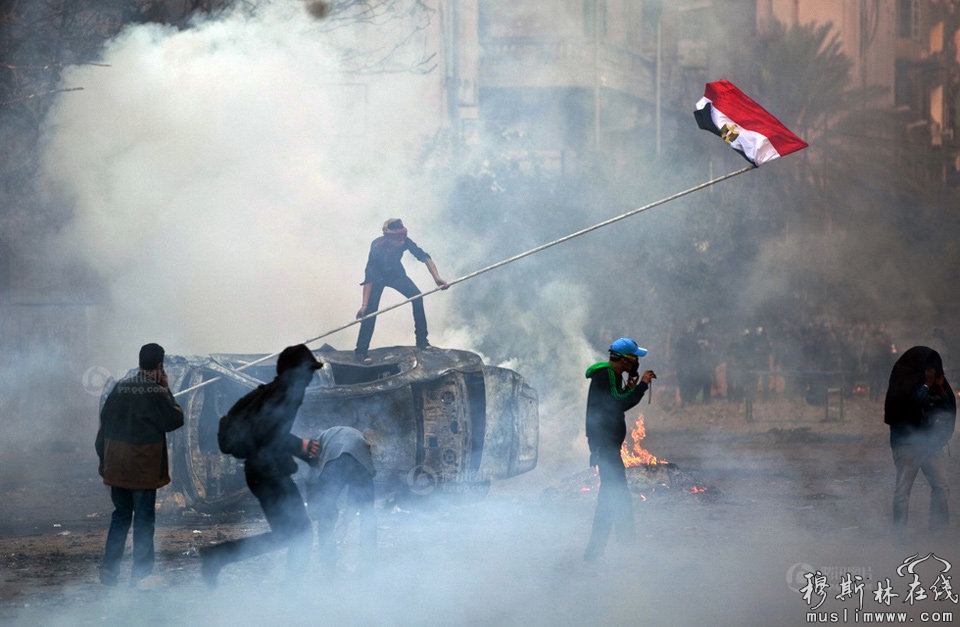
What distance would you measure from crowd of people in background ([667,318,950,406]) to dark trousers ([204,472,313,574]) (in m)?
17.7

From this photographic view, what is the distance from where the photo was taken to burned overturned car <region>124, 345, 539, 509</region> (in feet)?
33.7

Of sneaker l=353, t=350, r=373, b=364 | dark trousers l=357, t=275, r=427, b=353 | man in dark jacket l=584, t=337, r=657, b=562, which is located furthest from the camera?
dark trousers l=357, t=275, r=427, b=353

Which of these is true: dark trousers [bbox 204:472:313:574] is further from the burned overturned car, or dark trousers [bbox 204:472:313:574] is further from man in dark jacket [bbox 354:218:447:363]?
man in dark jacket [bbox 354:218:447:363]

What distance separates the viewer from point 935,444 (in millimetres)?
8812

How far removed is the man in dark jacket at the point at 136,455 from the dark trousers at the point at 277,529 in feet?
2.96

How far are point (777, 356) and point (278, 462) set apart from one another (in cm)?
2220

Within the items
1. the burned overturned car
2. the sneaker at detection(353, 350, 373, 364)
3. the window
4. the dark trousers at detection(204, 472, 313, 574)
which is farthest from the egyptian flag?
the window

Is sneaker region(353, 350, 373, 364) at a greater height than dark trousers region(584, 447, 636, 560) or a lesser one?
greater

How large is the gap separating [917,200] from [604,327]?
14802 mm

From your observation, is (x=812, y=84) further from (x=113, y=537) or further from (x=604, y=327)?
(x=113, y=537)

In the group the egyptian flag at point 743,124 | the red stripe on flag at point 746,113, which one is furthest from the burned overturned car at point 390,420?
the red stripe on flag at point 746,113

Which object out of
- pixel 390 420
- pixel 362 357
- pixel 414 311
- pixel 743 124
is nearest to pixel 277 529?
pixel 390 420

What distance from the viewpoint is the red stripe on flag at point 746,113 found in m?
10.4

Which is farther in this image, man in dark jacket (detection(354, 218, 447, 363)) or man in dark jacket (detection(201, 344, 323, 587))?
man in dark jacket (detection(354, 218, 447, 363))
